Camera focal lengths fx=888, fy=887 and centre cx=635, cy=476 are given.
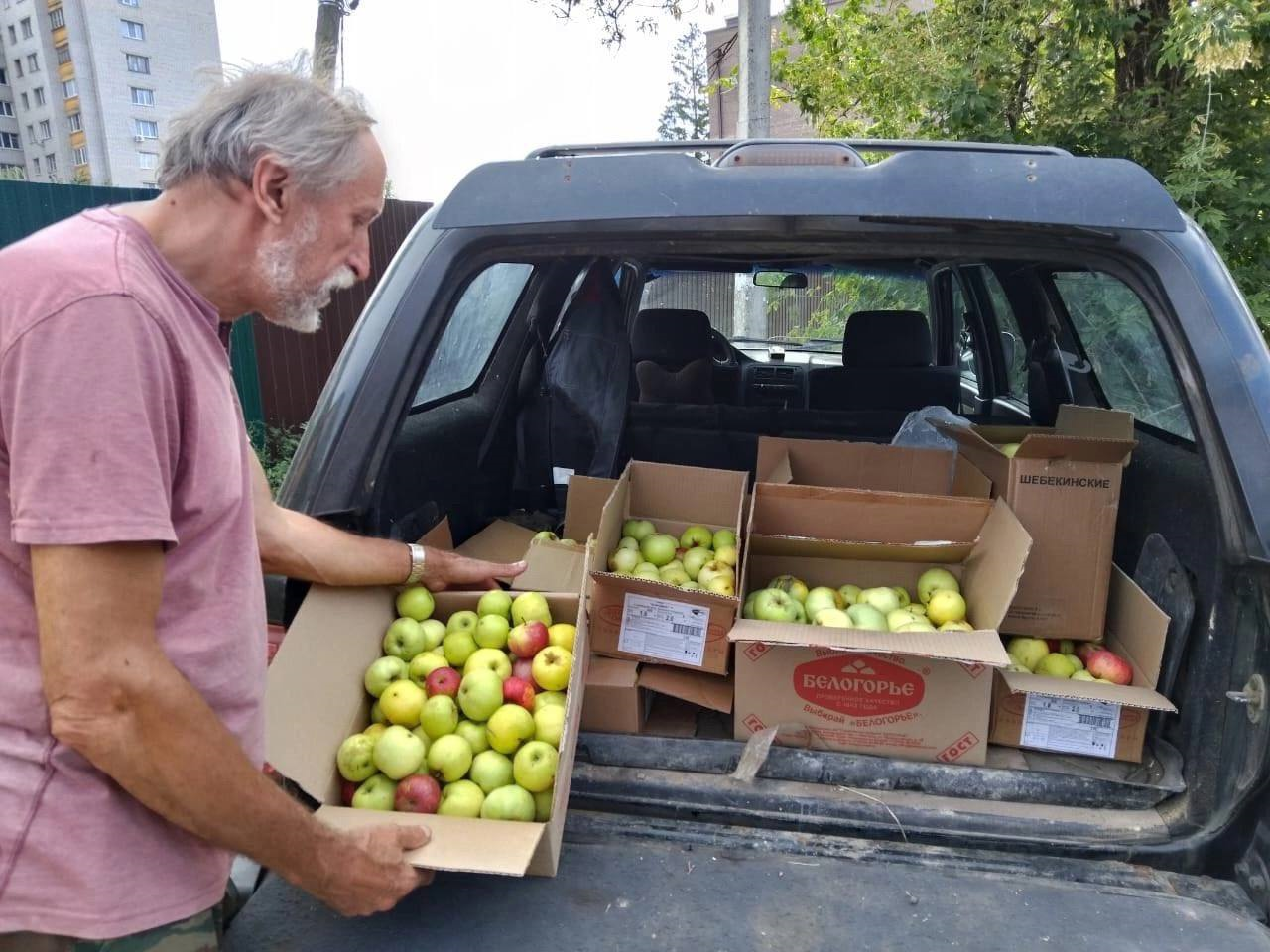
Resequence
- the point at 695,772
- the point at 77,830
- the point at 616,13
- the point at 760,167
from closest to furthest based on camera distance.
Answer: the point at 77,830 → the point at 760,167 → the point at 695,772 → the point at 616,13

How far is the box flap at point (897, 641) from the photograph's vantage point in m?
1.93

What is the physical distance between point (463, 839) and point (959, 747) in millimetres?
1184

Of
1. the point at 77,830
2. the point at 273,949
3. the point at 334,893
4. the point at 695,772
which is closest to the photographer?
the point at 77,830

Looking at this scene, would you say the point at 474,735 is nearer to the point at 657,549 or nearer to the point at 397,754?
the point at 397,754

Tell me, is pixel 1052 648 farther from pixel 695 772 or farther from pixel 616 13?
pixel 616 13

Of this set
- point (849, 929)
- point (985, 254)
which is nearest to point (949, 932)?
point (849, 929)

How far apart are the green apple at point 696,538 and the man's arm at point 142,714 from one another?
176 centimetres

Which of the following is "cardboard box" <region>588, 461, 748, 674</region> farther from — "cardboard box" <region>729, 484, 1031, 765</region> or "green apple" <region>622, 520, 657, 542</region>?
"green apple" <region>622, 520, 657, 542</region>

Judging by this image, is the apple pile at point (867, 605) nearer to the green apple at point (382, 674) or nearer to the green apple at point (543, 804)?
the green apple at point (543, 804)

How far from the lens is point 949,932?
1.56 m

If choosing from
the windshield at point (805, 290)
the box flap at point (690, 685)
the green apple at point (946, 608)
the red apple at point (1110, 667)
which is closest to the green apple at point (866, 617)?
the green apple at point (946, 608)

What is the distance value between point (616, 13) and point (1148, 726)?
9.72m

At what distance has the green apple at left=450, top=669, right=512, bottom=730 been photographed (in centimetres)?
208

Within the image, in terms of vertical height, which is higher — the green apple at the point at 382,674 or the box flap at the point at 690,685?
the green apple at the point at 382,674
